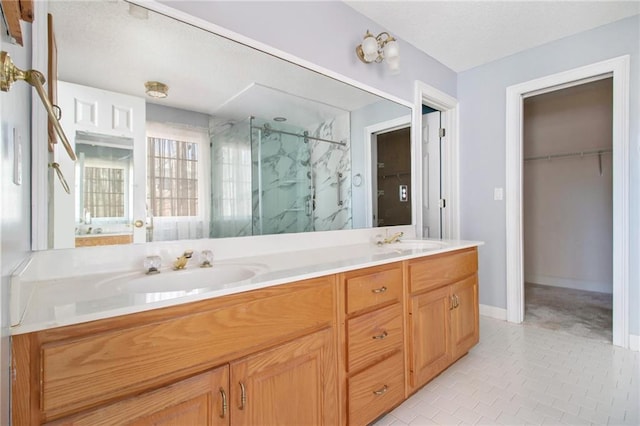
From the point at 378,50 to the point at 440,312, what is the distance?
1.73 metres

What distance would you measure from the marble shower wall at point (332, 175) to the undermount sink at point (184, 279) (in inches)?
28.0

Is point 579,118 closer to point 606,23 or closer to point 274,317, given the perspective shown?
point 606,23

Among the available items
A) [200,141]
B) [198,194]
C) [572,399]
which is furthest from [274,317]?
[572,399]

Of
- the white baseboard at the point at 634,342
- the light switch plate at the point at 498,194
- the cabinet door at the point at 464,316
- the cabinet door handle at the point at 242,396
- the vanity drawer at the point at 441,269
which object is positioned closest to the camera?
the cabinet door handle at the point at 242,396

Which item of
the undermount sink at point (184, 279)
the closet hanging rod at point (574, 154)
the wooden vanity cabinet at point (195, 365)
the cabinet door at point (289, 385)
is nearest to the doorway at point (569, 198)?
the closet hanging rod at point (574, 154)

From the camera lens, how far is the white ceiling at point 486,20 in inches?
78.7

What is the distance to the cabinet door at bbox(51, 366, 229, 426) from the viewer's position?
68 cm

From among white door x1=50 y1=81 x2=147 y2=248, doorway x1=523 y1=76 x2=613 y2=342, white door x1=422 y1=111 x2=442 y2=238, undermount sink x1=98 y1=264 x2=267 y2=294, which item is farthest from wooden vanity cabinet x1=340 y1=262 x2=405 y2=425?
doorway x1=523 y1=76 x2=613 y2=342

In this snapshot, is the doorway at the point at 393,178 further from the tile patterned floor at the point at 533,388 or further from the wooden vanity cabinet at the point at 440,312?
the tile patterned floor at the point at 533,388

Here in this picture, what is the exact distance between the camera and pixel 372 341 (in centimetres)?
129

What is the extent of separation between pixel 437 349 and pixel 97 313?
5.23 feet

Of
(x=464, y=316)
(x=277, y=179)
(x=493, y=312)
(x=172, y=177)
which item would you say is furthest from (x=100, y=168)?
(x=493, y=312)

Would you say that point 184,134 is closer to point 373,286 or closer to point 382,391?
point 373,286

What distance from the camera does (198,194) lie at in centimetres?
135
